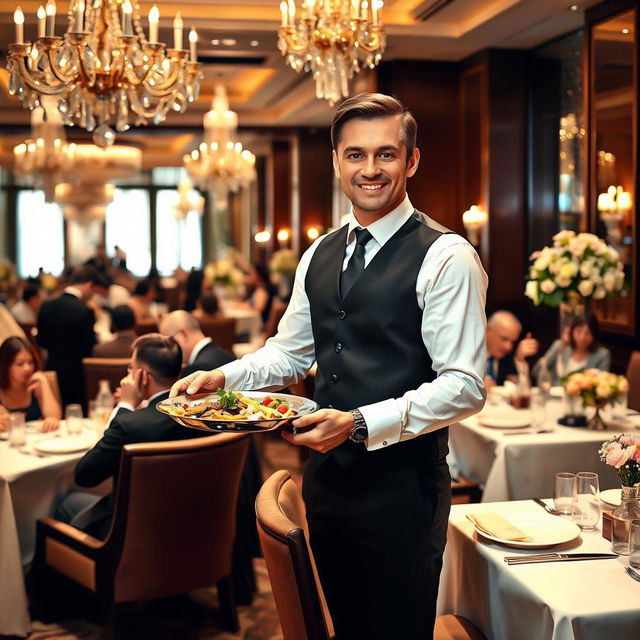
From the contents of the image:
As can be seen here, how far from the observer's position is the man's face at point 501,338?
525 cm

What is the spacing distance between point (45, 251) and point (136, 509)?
20.4 meters

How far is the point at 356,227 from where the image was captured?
7.12 ft

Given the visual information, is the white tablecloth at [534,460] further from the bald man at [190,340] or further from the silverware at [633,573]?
the silverware at [633,573]

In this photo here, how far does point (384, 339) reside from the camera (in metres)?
2.02

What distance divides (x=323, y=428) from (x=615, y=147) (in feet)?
16.8

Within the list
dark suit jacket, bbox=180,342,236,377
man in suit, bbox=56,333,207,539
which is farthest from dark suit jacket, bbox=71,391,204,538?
dark suit jacket, bbox=180,342,236,377

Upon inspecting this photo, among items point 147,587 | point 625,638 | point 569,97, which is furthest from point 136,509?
point 569,97

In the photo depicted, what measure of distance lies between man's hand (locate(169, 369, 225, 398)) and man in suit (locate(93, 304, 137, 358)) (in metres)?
3.75

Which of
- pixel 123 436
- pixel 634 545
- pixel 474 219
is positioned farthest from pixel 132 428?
pixel 474 219

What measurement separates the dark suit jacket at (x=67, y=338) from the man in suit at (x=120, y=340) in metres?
0.37

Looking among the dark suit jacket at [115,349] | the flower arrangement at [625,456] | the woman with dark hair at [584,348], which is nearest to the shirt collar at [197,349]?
the dark suit jacket at [115,349]

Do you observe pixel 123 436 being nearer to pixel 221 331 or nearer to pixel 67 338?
pixel 67 338

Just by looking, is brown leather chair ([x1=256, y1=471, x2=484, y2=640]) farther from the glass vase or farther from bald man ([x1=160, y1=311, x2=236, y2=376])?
bald man ([x1=160, y1=311, x2=236, y2=376])

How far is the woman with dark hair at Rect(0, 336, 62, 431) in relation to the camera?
457 cm
